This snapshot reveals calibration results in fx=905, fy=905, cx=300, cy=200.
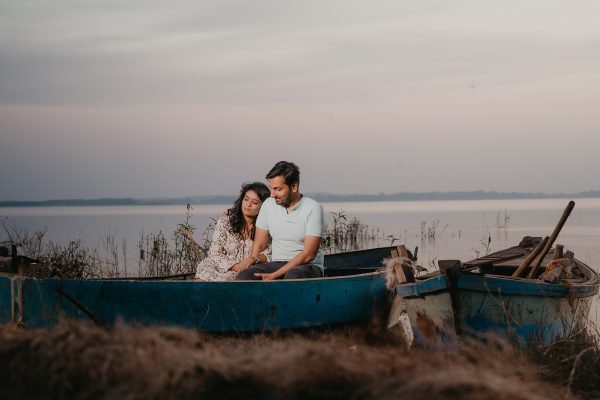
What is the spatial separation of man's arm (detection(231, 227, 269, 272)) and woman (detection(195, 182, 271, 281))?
0.15m

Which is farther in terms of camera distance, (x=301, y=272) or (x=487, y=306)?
(x=301, y=272)

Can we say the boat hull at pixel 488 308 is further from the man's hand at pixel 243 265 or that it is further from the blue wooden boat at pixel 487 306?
the man's hand at pixel 243 265

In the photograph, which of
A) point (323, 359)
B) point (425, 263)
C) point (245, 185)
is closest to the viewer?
point (323, 359)

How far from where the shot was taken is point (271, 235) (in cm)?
862

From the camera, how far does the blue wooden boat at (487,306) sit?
7676 mm

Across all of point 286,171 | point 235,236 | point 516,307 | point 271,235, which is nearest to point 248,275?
point 271,235

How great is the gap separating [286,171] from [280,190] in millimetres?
180

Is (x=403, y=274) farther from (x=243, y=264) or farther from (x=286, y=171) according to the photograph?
(x=243, y=264)

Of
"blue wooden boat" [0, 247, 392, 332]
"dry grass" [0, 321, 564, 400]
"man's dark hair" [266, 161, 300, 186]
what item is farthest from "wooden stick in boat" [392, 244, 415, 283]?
"dry grass" [0, 321, 564, 400]

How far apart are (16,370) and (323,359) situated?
151 centimetres

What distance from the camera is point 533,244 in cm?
1238

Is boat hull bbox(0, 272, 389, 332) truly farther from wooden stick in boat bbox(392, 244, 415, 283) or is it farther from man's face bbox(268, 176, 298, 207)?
man's face bbox(268, 176, 298, 207)

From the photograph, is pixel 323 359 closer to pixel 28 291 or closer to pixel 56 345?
pixel 56 345

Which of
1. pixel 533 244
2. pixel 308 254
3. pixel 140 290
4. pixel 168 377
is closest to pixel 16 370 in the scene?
pixel 168 377
